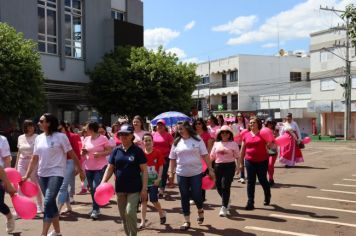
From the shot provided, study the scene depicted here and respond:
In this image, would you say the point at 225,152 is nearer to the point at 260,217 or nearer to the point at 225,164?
the point at 225,164

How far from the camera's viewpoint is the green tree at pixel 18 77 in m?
19.6

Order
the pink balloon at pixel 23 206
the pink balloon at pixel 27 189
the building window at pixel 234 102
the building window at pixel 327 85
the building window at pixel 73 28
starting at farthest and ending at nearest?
the building window at pixel 234 102 < the building window at pixel 327 85 < the building window at pixel 73 28 < the pink balloon at pixel 27 189 < the pink balloon at pixel 23 206

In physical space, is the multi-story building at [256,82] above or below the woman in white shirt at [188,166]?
above

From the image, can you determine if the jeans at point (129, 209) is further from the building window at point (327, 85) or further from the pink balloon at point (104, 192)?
the building window at point (327, 85)

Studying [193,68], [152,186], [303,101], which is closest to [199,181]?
[152,186]

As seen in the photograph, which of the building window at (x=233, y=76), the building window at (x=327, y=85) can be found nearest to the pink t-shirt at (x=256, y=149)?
the building window at (x=327, y=85)

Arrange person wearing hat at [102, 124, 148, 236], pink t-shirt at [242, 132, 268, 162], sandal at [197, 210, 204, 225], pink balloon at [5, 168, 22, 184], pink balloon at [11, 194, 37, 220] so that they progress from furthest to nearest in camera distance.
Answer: pink t-shirt at [242, 132, 268, 162] → sandal at [197, 210, 204, 225] → pink balloon at [5, 168, 22, 184] → pink balloon at [11, 194, 37, 220] → person wearing hat at [102, 124, 148, 236]

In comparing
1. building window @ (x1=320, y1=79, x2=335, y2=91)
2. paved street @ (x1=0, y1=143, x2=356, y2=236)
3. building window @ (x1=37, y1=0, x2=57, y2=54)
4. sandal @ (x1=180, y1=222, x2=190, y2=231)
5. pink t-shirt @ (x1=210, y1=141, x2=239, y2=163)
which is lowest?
paved street @ (x1=0, y1=143, x2=356, y2=236)

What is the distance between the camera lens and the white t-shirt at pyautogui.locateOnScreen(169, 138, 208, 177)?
313 inches

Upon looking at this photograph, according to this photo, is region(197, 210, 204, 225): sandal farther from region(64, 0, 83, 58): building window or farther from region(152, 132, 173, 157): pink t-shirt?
region(64, 0, 83, 58): building window

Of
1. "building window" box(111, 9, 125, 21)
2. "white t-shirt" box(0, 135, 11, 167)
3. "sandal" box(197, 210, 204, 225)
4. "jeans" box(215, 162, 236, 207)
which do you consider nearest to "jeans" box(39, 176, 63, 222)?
"white t-shirt" box(0, 135, 11, 167)

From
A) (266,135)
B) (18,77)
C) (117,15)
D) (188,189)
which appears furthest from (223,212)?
(117,15)

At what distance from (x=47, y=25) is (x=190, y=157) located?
20241 mm

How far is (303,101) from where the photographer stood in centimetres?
5716
